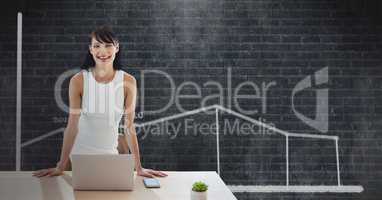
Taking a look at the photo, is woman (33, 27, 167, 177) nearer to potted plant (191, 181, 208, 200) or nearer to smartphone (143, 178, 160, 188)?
smartphone (143, 178, 160, 188)

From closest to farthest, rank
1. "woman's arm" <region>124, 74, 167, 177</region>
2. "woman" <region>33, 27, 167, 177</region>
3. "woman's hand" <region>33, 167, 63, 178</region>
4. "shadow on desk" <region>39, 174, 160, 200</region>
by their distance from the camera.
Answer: "shadow on desk" <region>39, 174, 160, 200</region> < "woman's hand" <region>33, 167, 63, 178</region> < "woman's arm" <region>124, 74, 167, 177</region> < "woman" <region>33, 27, 167, 177</region>

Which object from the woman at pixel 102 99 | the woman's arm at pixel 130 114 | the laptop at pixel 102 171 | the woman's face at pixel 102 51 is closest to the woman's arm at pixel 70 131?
the woman at pixel 102 99

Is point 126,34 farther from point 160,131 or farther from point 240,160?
point 240,160

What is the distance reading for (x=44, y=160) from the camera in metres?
4.55

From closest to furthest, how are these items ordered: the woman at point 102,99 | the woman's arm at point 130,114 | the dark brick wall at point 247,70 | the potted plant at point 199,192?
1. the potted plant at point 199,192
2. the woman's arm at point 130,114
3. the woman at point 102,99
4. the dark brick wall at point 247,70

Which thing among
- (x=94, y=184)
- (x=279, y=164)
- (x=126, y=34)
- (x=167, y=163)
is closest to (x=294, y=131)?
(x=279, y=164)

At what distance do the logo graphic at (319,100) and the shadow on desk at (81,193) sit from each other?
2539 mm

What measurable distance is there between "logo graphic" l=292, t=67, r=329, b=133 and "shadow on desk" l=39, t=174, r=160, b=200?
2.54 m

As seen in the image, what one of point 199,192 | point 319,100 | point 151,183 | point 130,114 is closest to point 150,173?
point 151,183

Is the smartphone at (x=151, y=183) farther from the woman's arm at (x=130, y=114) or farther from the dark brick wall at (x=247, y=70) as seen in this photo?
the dark brick wall at (x=247, y=70)

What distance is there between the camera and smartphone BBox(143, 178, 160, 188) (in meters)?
2.46

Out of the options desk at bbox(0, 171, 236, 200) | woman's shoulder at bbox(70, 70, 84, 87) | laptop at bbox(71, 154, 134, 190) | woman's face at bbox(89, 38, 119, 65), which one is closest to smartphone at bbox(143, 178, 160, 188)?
desk at bbox(0, 171, 236, 200)

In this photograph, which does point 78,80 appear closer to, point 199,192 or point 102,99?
point 102,99

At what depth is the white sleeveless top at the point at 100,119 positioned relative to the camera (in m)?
3.17
